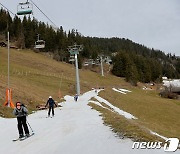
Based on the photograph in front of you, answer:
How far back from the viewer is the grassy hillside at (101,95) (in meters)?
20.2

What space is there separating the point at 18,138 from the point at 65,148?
440 centimetres

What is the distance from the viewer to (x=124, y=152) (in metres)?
10.3

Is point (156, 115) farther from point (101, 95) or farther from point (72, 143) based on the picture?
point (72, 143)

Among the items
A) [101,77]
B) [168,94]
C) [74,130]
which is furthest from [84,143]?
[101,77]

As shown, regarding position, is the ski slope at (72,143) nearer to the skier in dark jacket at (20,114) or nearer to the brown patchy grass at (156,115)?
the skier in dark jacket at (20,114)

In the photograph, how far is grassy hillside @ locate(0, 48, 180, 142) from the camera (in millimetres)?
20203

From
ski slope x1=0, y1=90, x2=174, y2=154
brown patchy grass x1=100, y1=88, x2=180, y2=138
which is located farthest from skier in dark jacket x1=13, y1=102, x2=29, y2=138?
brown patchy grass x1=100, y1=88, x2=180, y2=138

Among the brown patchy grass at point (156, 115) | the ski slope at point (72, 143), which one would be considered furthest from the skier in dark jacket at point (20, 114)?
the brown patchy grass at point (156, 115)

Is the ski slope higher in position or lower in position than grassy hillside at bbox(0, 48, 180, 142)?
higher

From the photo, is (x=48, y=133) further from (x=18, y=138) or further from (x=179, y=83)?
(x=179, y=83)

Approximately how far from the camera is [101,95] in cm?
6112

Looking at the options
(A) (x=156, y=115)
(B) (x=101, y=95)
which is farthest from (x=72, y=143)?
(B) (x=101, y=95)

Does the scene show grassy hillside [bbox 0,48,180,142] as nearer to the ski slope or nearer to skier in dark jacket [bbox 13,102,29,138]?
the ski slope

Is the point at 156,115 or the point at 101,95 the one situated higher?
the point at 156,115
